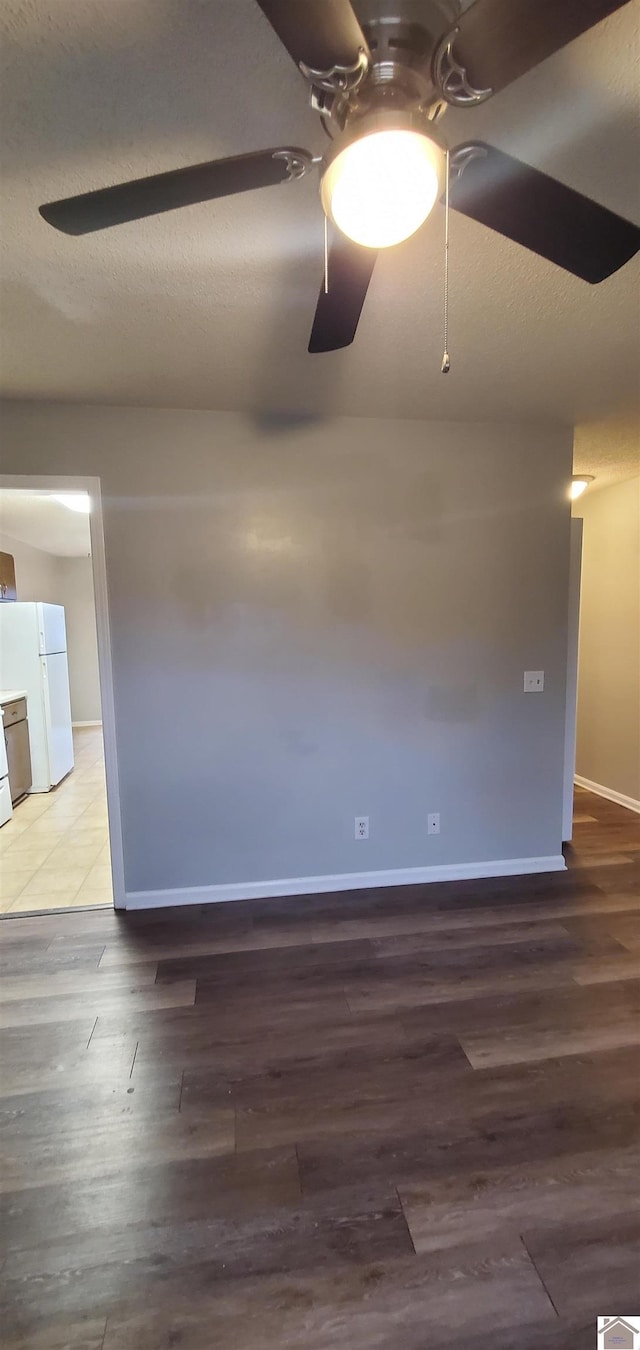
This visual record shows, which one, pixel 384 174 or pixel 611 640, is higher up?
pixel 384 174

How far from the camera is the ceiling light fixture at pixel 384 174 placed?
2.61 feet

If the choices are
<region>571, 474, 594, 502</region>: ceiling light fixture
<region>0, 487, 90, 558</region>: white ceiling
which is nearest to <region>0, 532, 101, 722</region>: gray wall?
<region>0, 487, 90, 558</region>: white ceiling

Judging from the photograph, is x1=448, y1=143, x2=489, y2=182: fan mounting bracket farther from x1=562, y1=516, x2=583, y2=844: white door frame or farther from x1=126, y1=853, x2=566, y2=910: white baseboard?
x1=126, y1=853, x2=566, y2=910: white baseboard

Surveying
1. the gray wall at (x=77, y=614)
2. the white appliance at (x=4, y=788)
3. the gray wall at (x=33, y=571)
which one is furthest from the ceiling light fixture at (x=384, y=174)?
the gray wall at (x=77, y=614)

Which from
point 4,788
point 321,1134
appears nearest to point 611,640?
point 321,1134

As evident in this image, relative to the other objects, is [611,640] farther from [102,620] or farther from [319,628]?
[102,620]

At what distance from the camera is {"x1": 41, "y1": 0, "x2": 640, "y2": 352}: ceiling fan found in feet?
2.34

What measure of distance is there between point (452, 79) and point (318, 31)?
0.22 meters

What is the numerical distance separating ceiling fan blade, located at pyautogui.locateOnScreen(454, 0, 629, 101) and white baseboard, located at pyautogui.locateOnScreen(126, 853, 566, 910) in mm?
2868

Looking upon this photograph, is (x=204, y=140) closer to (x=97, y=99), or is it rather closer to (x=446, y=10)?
(x=97, y=99)

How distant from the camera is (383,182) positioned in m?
0.83

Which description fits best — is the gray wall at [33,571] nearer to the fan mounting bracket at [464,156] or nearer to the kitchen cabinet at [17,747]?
the kitchen cabinet at [17,747]

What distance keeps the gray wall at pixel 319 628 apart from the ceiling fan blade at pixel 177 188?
5.38 ft

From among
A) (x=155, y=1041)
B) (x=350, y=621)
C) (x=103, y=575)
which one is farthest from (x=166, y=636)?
(x=155, y=1041)
